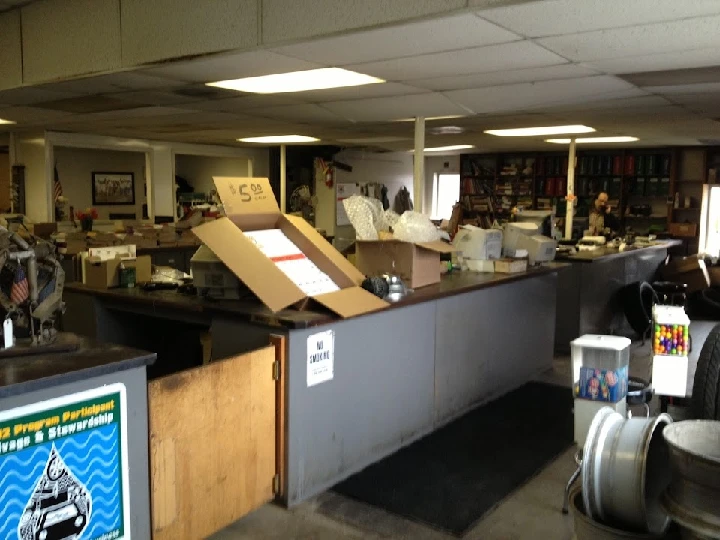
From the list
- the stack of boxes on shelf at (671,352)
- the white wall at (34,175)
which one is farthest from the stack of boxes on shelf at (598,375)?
the white wall at (34,175)

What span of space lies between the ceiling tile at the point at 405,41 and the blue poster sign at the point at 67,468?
1.76m

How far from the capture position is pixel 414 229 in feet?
13.9

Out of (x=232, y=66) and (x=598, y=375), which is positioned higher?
(x=232, y=66)

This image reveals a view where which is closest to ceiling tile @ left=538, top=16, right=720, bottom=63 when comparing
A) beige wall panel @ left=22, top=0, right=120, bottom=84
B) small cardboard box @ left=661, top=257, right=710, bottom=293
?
beige wall panel @ left=22, top=0, right=120, bottom=84

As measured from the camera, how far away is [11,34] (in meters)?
4.15

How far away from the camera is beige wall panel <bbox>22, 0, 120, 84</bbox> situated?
12.1 feet

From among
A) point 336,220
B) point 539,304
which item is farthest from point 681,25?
point 336,220

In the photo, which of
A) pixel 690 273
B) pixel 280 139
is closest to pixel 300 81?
Answer: pixel 280 139

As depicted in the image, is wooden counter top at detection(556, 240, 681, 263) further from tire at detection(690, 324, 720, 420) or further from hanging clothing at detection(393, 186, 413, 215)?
hanging clothing at detection(393, 186, 413, 215)

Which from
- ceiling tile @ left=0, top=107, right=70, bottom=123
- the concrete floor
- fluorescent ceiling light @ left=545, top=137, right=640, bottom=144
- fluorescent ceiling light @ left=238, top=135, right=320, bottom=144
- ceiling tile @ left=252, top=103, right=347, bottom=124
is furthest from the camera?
fluorescent ceiling light @ left=238, top=135, right=320, bottom=144

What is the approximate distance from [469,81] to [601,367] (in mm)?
1864

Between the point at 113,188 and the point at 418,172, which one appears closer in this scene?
the point at 418,172

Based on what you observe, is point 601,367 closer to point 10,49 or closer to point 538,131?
point 10,49

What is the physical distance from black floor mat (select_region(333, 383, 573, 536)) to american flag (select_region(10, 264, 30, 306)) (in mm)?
1800
